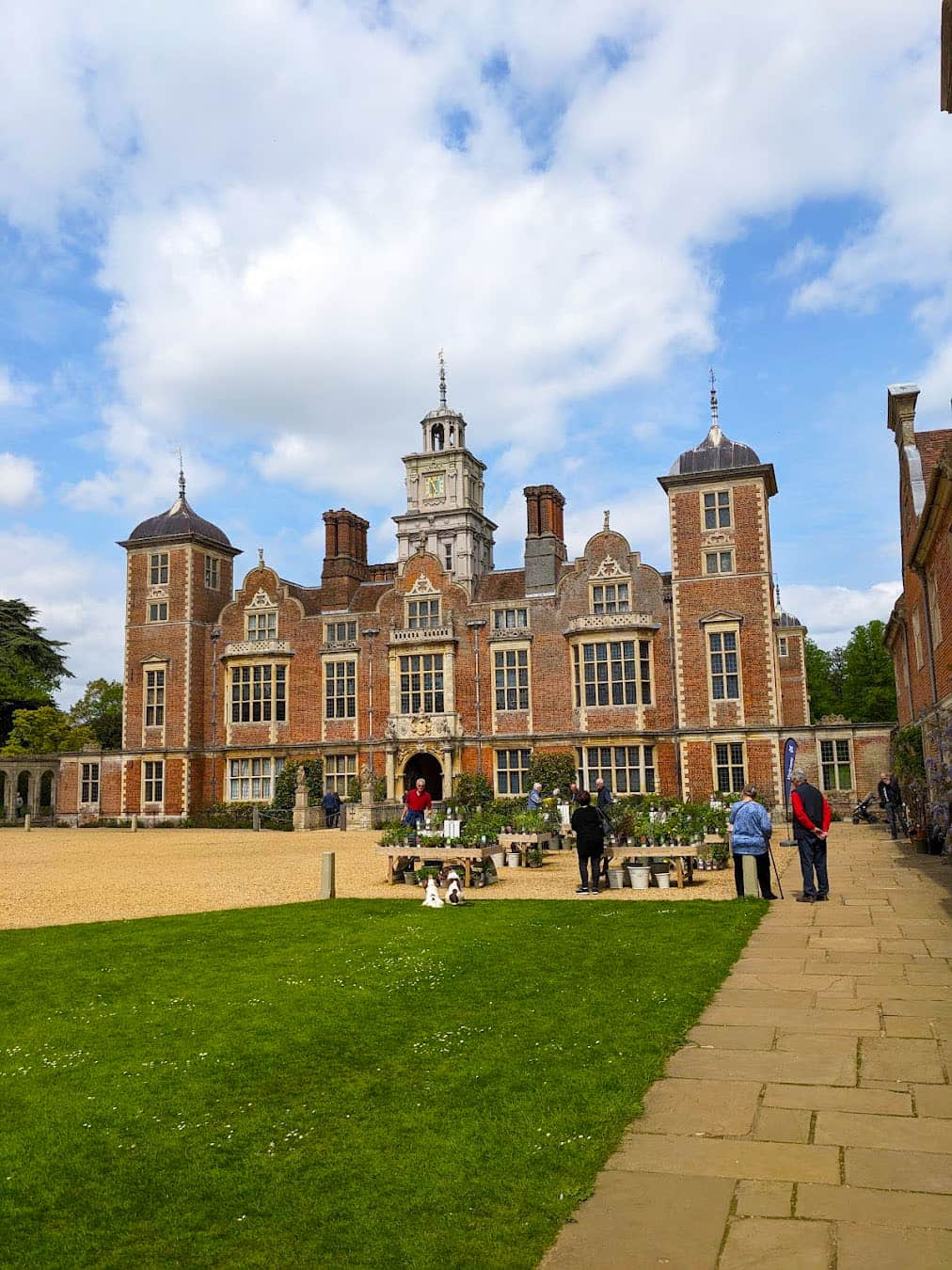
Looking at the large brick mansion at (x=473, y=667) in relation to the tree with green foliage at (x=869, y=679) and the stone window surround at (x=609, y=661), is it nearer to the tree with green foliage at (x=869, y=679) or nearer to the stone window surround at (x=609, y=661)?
the stone window surround at (x=609, y=661)

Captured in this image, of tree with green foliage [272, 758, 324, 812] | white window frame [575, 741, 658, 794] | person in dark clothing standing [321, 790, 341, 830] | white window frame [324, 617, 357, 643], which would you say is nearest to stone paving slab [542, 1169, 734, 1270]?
white window frame [575, 741, 658, 794]

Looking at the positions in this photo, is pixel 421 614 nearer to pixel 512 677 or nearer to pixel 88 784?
pixel 512 677

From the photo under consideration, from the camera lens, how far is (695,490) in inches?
1359

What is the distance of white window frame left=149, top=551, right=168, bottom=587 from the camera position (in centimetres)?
4203

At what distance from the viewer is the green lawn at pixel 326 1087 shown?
4.06 meters

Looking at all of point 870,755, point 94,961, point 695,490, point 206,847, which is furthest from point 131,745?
point 94,961

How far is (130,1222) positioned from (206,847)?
23666 millimetres

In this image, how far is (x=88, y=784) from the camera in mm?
42469

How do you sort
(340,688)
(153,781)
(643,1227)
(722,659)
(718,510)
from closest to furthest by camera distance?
(643,1227) → (722,659) → (718,510) → (340,688) → (153,781)

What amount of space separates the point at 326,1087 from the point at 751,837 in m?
8.89

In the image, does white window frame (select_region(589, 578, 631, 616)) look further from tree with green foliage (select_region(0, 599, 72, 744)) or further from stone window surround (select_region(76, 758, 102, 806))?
tree with green foliage (select_region(0, 599, 72, 744))

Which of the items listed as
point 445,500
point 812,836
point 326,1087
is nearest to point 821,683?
point 445,500

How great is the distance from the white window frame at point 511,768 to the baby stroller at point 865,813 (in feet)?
36.5

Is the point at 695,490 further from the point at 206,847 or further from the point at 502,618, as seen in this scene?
the point at 206,847
